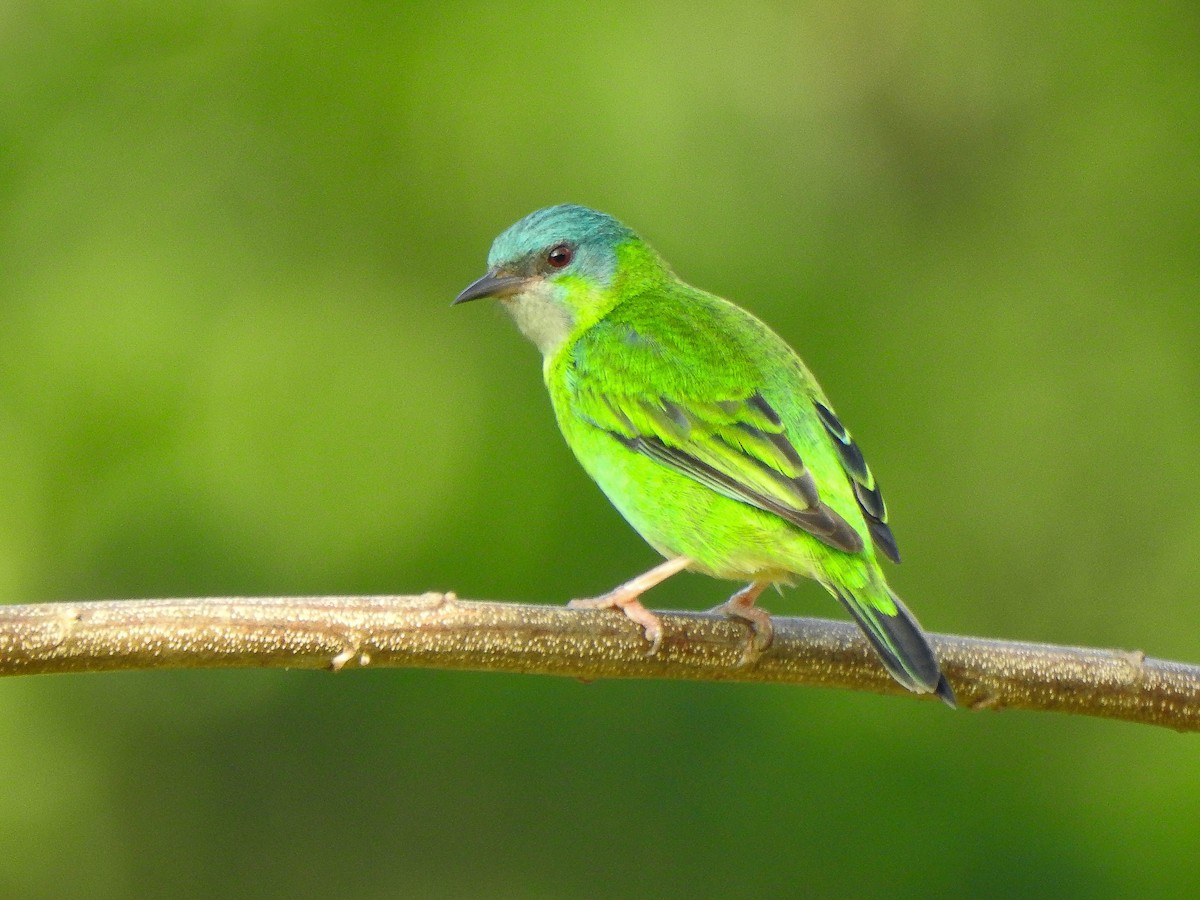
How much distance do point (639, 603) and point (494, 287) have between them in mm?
1653

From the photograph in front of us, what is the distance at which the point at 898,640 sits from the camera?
3533mm

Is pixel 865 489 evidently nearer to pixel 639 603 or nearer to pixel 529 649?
pixel 639 603

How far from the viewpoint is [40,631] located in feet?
9.87

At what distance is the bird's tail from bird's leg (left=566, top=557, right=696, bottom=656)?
1.74 ft

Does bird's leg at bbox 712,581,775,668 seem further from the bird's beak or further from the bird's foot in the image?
the bird's beak

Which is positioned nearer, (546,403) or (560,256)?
(560,256)

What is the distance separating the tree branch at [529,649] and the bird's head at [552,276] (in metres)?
1.62

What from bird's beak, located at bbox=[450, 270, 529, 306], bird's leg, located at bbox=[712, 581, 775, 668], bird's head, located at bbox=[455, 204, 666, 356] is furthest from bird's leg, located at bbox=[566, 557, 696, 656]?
bird's beak, located at bbox=[450, 270, 529, 306]

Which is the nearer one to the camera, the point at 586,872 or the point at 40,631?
the point at 40,631

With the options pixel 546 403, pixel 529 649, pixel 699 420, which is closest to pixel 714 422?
pixel 699 420

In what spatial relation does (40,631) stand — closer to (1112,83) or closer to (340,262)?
(340,262)

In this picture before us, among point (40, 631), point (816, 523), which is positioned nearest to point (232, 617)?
point (40, 631)

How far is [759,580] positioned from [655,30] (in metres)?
4.44

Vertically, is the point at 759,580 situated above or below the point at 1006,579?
above
